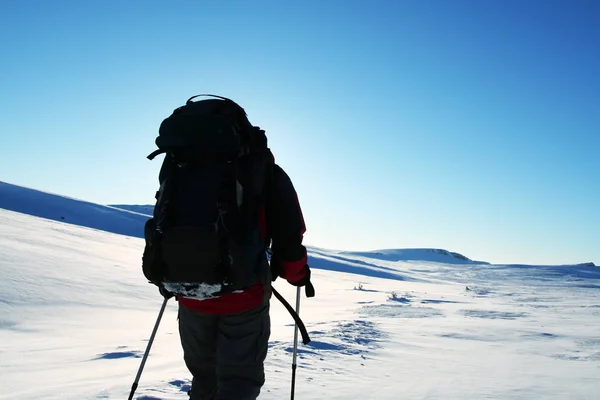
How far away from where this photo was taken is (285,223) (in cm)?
213

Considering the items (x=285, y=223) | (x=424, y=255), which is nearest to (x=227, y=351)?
(x=285, y=223)

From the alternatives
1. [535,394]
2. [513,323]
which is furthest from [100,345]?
[513,323]

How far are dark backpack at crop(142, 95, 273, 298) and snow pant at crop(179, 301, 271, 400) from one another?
0.20 meters

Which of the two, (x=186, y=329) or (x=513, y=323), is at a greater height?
(x=186, y=329)

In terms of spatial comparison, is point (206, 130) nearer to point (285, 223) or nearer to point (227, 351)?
point (285, 223)

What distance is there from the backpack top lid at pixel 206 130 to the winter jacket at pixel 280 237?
0.26 meters

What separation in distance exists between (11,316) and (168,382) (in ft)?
11.0

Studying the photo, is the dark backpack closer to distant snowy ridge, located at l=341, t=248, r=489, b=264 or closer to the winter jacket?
the winter jacket

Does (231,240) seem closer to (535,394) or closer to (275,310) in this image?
(535,394)

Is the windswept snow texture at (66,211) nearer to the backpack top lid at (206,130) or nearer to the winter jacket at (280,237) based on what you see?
the backpack top lid at (206,130)

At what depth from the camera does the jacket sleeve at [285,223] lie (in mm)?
2129

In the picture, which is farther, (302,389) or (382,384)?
(382,384)

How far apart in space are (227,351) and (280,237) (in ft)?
1.96

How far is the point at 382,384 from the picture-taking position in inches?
135
